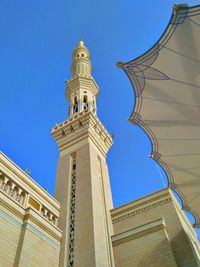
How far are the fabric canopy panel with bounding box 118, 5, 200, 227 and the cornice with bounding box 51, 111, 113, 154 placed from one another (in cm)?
761

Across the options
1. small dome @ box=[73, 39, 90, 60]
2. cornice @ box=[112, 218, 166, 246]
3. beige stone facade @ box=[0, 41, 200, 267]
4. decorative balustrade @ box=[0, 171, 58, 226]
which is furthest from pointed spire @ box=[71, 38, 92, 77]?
cornice @ box=[112, 218, 166, 246]

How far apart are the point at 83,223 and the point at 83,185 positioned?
7.66ft

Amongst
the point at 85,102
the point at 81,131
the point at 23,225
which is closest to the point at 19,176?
the point at 23,225

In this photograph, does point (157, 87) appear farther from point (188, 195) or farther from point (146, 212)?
point (146, 212)

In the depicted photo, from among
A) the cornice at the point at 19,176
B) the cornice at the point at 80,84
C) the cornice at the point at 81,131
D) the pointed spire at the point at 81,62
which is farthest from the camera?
the pointed spire at the point at 81,62

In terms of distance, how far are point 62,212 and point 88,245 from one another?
8.32 ft

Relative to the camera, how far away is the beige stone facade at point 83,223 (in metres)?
9.21

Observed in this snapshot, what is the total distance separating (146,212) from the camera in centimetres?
1373

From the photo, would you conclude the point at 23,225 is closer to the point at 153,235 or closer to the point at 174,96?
the point at 153,235

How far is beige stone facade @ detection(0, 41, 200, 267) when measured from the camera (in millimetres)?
9209

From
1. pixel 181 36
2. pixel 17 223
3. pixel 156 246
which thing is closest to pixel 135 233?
pixel 156 246

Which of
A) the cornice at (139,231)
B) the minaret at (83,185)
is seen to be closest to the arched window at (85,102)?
the minaret at (83,185)

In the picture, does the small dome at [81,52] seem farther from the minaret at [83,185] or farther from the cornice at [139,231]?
the cornice at [139,231]

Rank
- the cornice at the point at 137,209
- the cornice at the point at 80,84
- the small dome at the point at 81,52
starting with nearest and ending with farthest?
the cornice at the point at 137,209 → the cornice at the point at 80,84 → the small dome at the point at 81,52
